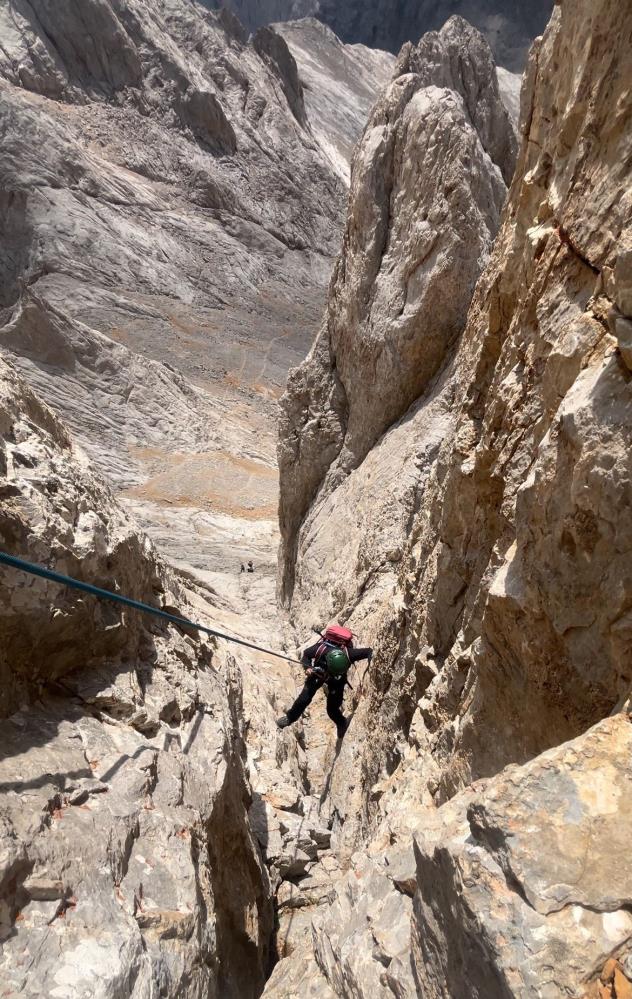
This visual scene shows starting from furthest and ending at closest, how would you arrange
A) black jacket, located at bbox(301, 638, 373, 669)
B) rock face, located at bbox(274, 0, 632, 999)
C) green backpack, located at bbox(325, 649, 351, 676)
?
black jacket, located at bbox(301, 638, 373, 669) < green backpack, located at bbox(325, 649, 351, 676) < rock face, located at bbox(274, 0, 632, 999)

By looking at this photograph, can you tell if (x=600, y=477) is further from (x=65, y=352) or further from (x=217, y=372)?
(x=217, y=372)

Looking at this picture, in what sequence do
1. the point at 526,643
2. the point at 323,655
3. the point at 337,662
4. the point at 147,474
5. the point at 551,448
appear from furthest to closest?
the point at 147,474 < the point at 323,655 < the point at 337,662 < the point at 526,643 < the point at 551,448

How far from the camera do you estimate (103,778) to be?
12.5 feet

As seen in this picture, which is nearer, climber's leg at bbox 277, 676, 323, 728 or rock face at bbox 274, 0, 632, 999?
rock face at bbox 274, 0, 632, 999

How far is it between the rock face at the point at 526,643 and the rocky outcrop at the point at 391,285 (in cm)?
419

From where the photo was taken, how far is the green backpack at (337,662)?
6648 mm

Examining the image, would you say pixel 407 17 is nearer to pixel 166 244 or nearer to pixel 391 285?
pixel 166 244

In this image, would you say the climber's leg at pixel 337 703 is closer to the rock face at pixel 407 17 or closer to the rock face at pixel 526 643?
the rock face at pixel 526 643

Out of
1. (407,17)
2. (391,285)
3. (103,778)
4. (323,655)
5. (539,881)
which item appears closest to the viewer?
(539,881)

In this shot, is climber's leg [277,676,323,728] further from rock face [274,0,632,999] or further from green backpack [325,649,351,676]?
rock face [274,0,632,999]

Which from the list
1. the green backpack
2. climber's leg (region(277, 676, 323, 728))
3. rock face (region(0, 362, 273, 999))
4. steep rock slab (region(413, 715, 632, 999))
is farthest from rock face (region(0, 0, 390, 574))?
steep rock slab (region(413, 715, 632, 999))

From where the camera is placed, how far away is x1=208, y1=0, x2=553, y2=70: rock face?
241ft

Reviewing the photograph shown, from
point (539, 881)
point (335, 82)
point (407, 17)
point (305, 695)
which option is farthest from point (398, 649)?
point (407, 17)

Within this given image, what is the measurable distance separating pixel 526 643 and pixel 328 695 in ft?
13.7
